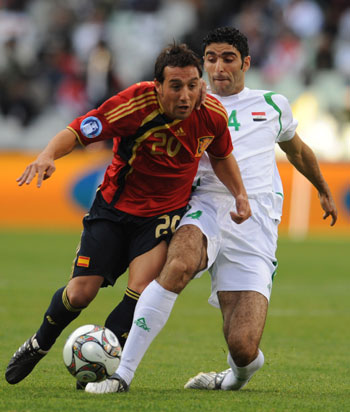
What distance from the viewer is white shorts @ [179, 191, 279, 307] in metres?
5.72

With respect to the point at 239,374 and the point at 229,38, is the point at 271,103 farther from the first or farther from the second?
the point at 239,374

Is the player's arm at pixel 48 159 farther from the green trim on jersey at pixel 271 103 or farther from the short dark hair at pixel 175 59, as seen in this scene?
the green trim on jersey at pixel 271 103

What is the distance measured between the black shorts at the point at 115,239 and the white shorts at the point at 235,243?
0.14 metres

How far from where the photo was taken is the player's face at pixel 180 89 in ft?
17.1

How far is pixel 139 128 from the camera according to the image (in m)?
5.39

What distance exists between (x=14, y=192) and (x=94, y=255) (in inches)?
475

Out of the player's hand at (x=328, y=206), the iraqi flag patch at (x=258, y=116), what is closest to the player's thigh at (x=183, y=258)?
the iraqi flag patch at (x=258, y=116)

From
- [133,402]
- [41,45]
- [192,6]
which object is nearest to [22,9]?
[41,45]

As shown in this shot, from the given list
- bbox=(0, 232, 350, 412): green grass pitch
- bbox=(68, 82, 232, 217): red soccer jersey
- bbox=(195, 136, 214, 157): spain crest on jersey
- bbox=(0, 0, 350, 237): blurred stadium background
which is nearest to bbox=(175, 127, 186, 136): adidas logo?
bbox=(68, 82, 232, 217): red soccer jersey

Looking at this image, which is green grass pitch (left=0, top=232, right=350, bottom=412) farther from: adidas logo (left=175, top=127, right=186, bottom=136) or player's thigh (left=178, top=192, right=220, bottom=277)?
adidas logo (left=175, top=127, right=186, bottom=136)

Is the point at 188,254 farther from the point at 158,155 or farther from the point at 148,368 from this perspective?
the point at 148,368

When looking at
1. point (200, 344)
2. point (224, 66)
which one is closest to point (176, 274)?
point (224, 66)

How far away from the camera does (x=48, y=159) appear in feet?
16.4

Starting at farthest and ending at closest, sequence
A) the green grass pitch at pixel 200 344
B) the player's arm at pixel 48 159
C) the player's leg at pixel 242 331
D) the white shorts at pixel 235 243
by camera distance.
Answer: the white shorts at pixel 235 243 → the player's leg at pixel 242 331 → the green grass pitch at pixel 200 344 → the player's arm at pixel 48 159
